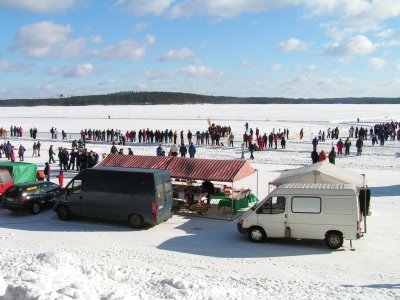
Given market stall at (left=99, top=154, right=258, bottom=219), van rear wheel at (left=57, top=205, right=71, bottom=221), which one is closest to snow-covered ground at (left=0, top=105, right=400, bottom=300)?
van rear wheel at (left=57, top=205, right=71, bottom=221)

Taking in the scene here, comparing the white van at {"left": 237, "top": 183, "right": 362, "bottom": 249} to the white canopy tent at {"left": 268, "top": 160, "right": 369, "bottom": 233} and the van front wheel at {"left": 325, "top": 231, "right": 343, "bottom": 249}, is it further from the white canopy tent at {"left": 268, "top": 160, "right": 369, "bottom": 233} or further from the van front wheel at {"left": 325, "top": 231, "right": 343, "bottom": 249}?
the white canopy tent at {"left": 268, "top": 160, "right": 369, "bottom": 233}

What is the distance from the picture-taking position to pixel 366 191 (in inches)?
564

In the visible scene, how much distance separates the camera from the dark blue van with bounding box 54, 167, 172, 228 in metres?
14.3

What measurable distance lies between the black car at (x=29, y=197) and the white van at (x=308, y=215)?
682 centimetres

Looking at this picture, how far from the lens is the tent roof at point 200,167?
16141mm

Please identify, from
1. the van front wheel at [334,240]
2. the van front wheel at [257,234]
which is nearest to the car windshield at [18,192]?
the van front wheel at [257,234]

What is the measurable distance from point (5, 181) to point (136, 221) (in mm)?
6645

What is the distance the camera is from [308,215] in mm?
12555

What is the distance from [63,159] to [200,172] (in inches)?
485

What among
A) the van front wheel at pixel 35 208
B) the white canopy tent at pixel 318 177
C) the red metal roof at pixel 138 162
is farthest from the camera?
the red metal roof at pixel 138 162

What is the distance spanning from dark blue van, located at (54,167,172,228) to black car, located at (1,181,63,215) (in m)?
0.88

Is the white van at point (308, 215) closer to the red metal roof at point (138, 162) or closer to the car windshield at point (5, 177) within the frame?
the red metal roof at point (138, 162)

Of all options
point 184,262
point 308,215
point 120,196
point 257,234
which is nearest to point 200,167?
point 120,196

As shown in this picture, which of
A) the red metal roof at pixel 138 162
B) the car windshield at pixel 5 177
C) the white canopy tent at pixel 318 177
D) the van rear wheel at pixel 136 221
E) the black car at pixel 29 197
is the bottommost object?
the van rear wheel at pixel 136 221
